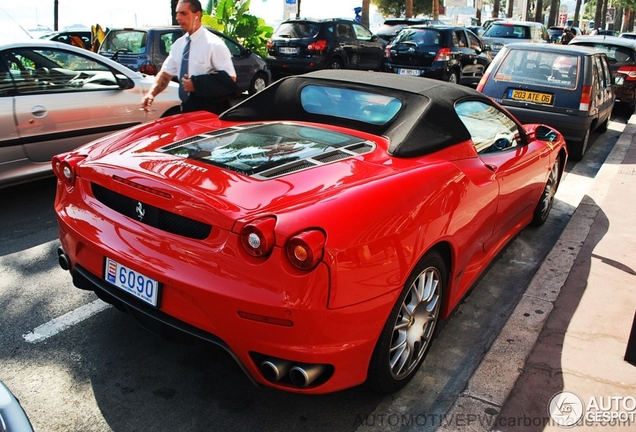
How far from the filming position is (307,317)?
236cm

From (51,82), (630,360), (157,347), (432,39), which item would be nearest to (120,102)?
(51,82)

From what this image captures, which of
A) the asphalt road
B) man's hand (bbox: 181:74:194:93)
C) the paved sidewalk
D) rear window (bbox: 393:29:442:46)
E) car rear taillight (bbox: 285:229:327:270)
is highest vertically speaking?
rear window (bbox: 393:29:442:46)

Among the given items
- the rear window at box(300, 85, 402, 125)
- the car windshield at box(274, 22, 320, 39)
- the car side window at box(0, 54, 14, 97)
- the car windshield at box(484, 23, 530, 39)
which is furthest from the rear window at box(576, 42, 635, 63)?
the car side window at box(0, 54, 14, 97)

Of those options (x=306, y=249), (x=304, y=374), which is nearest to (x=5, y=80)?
(x=306, y=249)

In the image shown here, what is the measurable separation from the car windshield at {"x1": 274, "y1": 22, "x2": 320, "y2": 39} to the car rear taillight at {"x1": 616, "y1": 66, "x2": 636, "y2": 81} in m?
6.84

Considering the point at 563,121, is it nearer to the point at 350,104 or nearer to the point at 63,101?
the point at 350,104

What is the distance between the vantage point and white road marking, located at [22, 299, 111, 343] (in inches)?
132

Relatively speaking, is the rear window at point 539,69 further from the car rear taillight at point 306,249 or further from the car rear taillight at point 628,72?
the car rear taillight at point 306,249

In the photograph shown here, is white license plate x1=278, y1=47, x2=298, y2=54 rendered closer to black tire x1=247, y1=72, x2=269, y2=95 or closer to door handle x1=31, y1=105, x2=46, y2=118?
black tire x1=247, y1=72, x2=269, y2=95

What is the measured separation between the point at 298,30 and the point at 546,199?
10906 millimetres

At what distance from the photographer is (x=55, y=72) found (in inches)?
227

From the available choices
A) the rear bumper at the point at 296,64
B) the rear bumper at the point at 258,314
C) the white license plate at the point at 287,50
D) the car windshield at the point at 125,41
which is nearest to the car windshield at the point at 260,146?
the rear bumper at the point at 258,314

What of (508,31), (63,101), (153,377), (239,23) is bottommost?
(153,377)

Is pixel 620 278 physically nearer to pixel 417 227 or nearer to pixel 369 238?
pixel 417 227
